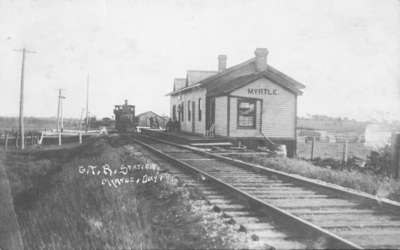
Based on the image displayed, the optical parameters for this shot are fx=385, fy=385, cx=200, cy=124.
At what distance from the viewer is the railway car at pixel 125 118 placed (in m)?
32.5

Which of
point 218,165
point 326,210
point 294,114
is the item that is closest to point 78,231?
point 326,210

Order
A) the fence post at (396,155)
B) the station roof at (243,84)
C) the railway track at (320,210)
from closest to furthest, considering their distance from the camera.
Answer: the railway track at (320,210), the fence post at (396,155), the station roof at (243,84)

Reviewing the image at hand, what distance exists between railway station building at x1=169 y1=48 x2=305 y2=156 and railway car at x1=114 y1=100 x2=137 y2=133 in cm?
1220

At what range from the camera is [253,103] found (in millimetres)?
19719

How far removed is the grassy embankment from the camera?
4.34m

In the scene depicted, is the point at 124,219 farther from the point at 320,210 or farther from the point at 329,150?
the point at 329,150

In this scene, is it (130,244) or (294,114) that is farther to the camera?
(294,114)

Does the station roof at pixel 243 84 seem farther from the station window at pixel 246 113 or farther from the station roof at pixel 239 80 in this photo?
the station window at pixel 246 113

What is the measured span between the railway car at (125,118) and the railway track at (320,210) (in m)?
24.6

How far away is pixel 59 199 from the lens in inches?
353

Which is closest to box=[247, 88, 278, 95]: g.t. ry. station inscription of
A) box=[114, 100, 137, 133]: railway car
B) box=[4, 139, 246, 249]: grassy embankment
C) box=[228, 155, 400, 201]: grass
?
box=[228, 155, 400, 201]: grass

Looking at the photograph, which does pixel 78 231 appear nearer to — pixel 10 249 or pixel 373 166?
pixel 10 249

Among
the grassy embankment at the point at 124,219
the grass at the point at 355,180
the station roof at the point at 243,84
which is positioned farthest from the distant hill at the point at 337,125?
the grassy embankment at the point at 124,219

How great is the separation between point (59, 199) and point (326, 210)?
6203 mm
